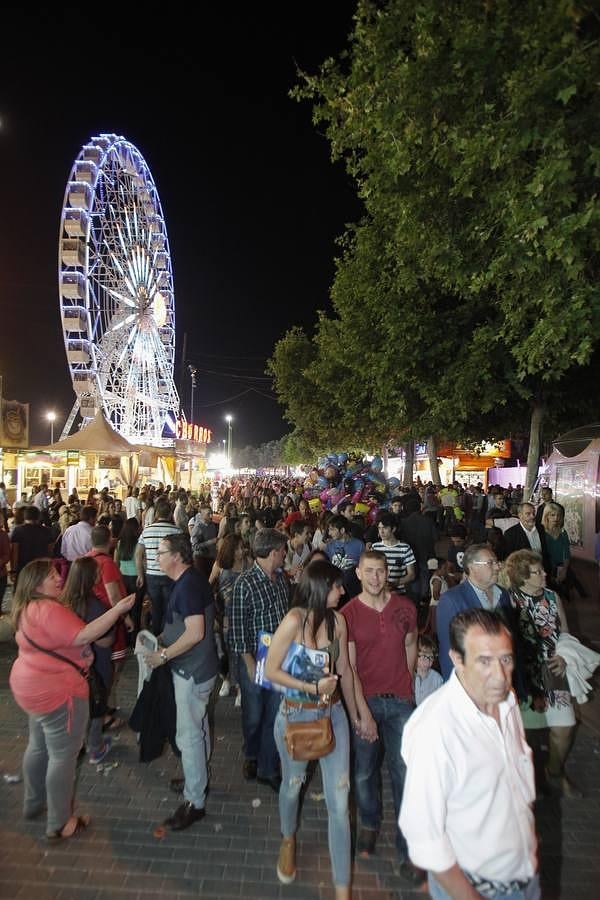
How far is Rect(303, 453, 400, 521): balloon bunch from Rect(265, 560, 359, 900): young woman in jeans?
954 centimetres

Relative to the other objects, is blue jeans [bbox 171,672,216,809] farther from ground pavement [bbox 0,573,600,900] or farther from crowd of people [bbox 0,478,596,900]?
ground pavement [bbox 0,573,600,900]

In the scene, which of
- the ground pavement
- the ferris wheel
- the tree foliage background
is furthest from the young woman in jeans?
the ferris wheel

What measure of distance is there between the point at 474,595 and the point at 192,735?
192cm

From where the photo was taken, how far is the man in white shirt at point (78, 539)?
7.54 metres

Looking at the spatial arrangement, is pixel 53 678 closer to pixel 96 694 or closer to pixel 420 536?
pixel 96 694

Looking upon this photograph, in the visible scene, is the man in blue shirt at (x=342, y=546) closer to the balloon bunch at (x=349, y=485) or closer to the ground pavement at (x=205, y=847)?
the ground pavement at (x=205, y=847)

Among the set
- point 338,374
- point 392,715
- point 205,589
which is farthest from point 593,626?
point 338,374

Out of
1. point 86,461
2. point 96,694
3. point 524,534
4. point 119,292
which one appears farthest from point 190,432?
point 96,694

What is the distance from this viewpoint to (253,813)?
12.4 feet

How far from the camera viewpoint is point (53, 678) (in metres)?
3.39

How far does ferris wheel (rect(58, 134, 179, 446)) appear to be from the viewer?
2414 cm

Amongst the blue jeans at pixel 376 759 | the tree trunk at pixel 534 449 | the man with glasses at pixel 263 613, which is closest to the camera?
the blue jeans at pixel 376 759

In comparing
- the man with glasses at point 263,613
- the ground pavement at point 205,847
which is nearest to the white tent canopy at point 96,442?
the ground pavement at point 205,847

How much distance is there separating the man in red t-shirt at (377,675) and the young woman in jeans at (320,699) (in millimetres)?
266
